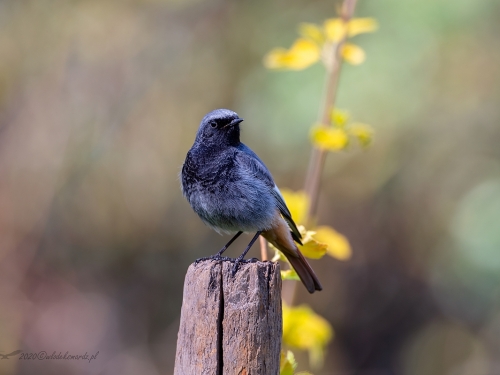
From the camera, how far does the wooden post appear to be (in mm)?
2500

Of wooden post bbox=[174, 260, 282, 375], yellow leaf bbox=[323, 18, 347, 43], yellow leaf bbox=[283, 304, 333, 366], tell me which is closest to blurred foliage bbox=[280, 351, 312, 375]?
wooden post bbox=[174, 260, 282, 375]

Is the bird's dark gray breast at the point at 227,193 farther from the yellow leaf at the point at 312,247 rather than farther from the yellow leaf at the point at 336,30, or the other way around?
the yellow leaf at the point at 336,30

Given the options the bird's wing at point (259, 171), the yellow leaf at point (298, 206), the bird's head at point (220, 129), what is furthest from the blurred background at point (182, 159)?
the yellow leaf at point (298, 206)

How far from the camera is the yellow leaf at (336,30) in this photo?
3.50 m

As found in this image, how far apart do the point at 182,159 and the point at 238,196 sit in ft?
12.3

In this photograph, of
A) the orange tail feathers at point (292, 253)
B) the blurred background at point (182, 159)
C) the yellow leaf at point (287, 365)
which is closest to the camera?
the yellow leaf at point (287, 365)

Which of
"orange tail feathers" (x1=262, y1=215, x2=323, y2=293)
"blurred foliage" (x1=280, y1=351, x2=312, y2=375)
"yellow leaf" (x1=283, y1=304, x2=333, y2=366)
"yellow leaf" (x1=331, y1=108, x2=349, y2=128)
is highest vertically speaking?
"yellow leaf" (x1=331, y1=108, x2=349, y2=128)

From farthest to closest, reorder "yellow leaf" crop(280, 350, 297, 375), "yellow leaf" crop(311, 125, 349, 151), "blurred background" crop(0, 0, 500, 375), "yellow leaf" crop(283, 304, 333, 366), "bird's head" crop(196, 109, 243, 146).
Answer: "blurred background" crop(0, 0, 500, 375) → "bird's head" crop(196, 109, 243, 146) → "yellow leaf" crop(311, 125, 349, 151) → "yellow leaf" crop(283, 304, 333, 366) → "yellow leaf" crop(280, 350, 297, 375)

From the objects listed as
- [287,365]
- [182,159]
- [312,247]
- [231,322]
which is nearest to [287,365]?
[287,365]

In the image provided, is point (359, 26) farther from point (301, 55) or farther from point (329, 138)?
point (329, 138)

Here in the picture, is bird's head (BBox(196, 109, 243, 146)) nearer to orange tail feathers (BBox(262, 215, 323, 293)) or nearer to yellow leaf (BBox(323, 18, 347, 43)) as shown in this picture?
orange tail feathers (BBox(262, 215, 323, 293))

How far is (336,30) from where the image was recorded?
3512 millimetres

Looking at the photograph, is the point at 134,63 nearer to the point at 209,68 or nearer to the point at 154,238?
the point at 209,68

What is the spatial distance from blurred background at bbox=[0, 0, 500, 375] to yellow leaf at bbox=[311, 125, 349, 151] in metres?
3.34
